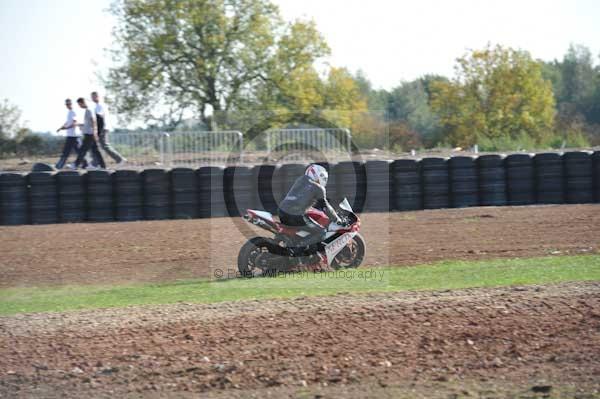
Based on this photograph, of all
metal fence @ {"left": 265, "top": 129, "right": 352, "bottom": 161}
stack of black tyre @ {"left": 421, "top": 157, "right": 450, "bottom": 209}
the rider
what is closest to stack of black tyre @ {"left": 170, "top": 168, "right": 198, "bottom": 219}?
stack of black tyre @ {"left": 421, "top": 157, "right": 450, "bottom": 209}

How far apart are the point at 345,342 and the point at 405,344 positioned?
1.96 ft

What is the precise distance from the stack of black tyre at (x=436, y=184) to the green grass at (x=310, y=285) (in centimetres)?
676

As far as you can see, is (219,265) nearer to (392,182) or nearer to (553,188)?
(392,182)

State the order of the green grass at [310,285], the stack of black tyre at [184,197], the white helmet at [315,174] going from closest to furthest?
the green grass at [310,285]
the white helmet at [315,174]
the stack of black tyre at [184,197]

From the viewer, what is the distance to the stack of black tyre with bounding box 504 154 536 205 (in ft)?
Result: 63.1

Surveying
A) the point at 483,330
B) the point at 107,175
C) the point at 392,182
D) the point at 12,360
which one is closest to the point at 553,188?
the point at 392,182

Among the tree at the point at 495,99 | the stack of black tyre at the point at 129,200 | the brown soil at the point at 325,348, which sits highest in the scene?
the tree at the point at 495,99

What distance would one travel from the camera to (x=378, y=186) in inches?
763

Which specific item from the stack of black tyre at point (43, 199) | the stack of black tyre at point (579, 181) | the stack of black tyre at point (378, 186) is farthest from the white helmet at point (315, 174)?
the stack of black tyre at point (579, 181)

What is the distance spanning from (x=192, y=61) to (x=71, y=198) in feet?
50.8

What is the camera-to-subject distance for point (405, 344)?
8.15 m

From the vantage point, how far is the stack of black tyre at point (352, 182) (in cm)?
1933

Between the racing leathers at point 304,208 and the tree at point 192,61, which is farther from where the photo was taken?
the tree at point 192,61

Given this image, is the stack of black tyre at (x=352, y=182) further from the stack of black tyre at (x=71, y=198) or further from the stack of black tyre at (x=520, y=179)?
the stack of black tyre at (x=71, y=198)
